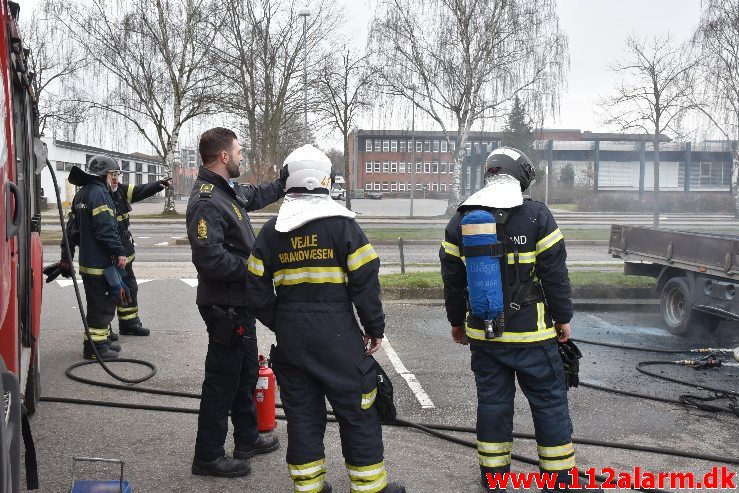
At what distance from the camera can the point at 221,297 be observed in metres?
4.25

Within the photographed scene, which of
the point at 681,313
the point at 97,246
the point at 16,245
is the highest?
the point at 16,245

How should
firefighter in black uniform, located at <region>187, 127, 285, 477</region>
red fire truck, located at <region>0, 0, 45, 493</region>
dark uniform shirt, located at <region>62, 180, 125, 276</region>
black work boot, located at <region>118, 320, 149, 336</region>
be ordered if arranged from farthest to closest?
black work boot, located at <region>118, 320, 149, 336</region> → dark uniform shirt, located at <region>62, 180, 125, 276</region> → firefighter in black uniform, located at <region>187, 127, 285, 477</region> → red fire truck, located at <region>0, 0, 45, 493</region>

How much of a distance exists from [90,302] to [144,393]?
1393 millimetres

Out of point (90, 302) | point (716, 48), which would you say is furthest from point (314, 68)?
point (90, 302)

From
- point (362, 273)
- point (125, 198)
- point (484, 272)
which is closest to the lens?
point (362, 273)

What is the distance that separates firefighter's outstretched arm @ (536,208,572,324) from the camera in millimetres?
3883

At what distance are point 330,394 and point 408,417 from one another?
5.97ft

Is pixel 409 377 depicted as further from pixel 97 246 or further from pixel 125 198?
pixel 125 198

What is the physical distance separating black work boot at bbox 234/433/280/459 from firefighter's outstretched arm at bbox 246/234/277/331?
3.79 ft

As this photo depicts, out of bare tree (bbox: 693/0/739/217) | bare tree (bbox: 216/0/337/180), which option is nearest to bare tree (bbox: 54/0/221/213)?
bare tree (bbox: 216/0/337/180)

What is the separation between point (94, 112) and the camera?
32.0 meters

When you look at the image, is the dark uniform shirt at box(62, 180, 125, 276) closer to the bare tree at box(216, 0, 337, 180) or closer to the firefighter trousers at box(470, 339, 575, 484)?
the firefighter trousers at box(470, 339, 575, 484)

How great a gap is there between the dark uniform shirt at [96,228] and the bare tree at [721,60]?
935 inches

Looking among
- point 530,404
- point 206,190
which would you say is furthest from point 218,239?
point 530,404
